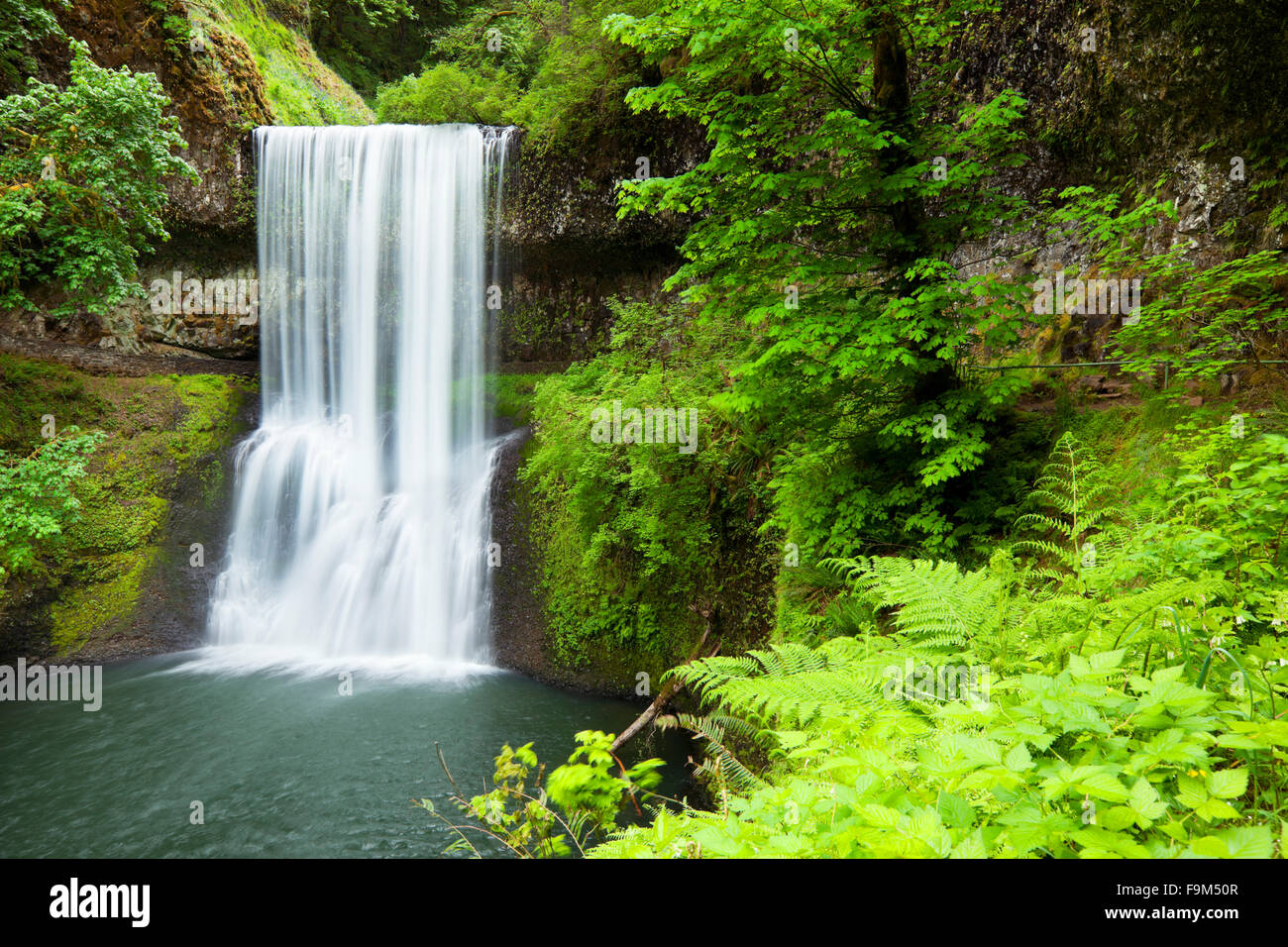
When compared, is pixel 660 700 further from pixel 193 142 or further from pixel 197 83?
pixel 197 83

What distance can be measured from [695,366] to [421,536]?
6856 millimetres

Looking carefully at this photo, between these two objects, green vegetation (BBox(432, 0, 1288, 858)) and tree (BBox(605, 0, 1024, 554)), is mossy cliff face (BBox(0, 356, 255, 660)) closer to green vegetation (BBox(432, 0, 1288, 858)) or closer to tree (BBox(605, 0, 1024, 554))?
green vegetation (BBox(432, 0, 1288, 858))

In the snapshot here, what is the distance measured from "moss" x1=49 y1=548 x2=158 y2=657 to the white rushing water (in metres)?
1.67

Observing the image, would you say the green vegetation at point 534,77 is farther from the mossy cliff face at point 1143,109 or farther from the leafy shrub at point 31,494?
the leafy shrub at point 31,494

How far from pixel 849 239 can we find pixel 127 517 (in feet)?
48.6

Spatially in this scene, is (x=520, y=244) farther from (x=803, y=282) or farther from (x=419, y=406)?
(x=803, y=282)

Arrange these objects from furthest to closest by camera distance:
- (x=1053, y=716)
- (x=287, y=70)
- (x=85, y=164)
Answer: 1. (x=287, y=70)
2. (x=85, y=164)
3. (x=1053, y=716)

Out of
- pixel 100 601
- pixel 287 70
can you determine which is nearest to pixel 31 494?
pixel 100 601

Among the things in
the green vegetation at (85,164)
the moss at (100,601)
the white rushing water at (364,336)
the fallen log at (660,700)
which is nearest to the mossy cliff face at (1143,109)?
the fallen log at (660,700)

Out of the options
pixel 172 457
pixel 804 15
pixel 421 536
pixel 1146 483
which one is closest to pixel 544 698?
pixel 421 536

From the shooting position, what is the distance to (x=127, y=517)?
1327cm

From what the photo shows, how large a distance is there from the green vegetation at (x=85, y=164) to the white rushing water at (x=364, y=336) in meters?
5.12

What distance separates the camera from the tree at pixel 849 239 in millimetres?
5109

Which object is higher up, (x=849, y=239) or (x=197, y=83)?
(x=197, y=83)
